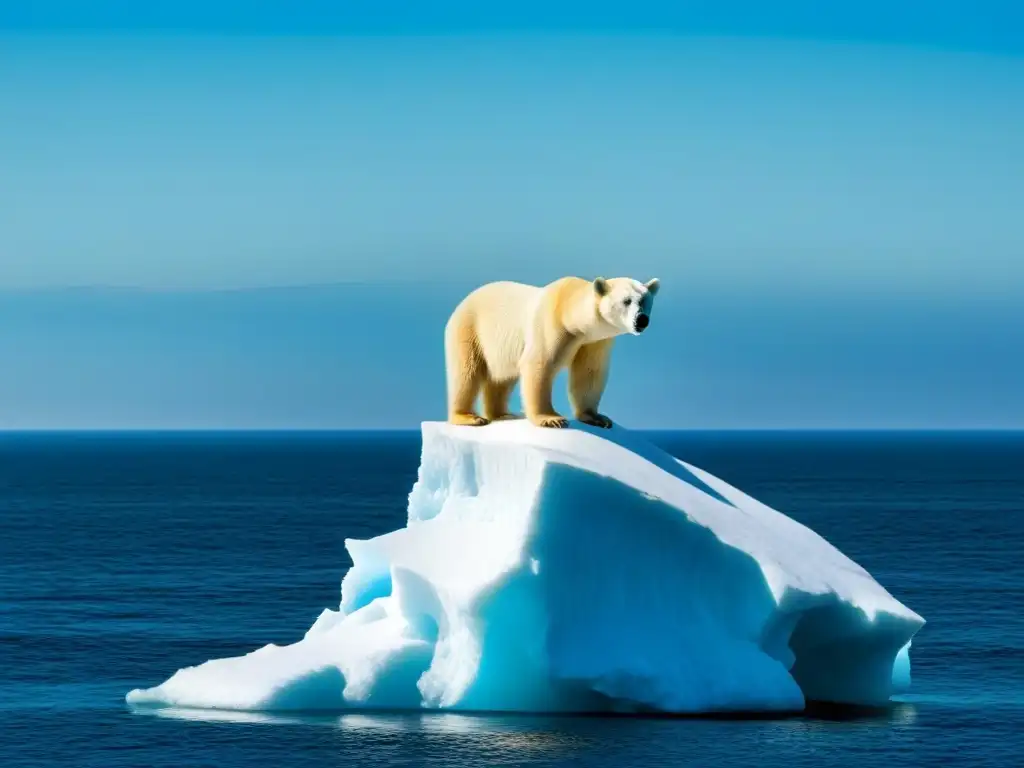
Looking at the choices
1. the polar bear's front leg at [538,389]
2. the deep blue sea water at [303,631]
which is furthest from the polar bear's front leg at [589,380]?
the deep blue sea water at [303,631]

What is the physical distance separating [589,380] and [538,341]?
4.68ft

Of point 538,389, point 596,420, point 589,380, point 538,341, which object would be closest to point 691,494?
point 596,420

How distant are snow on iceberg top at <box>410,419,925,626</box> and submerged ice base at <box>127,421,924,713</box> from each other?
Answer: 0.12ft

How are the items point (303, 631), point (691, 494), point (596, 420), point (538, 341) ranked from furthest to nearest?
point (303, 631), point (596, 420), point (538, 341), point (691, 494)

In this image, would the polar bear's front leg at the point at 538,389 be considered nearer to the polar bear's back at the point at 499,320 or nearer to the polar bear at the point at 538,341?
the polar bear at the point at 538,341

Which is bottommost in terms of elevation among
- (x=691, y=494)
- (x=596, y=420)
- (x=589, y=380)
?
(x=691, y=494)

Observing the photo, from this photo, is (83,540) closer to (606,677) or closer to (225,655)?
(225,655)

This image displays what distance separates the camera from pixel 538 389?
2556 centimetres

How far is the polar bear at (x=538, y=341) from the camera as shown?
24938mm

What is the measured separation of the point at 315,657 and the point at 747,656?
7.12 metres

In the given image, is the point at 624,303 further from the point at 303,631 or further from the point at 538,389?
the point at 303,631

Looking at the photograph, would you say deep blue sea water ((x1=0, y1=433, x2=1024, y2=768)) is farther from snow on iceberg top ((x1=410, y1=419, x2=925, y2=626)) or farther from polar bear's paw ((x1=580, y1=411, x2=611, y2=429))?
polar bear's paw ((x1=580, y1=411, x2=611, y2=429))

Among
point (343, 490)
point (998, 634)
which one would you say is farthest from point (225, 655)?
point (343, 490)

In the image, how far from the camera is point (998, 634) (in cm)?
3984
